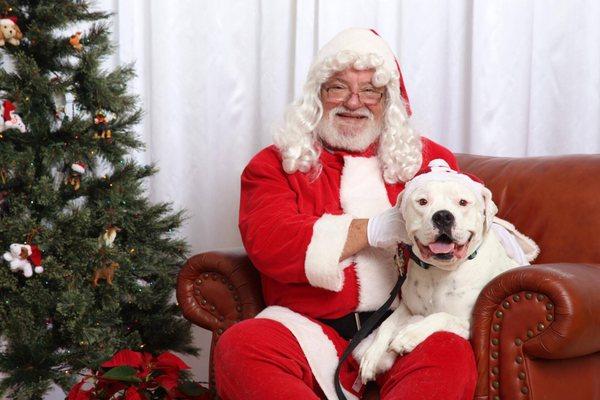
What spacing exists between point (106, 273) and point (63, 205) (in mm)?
251

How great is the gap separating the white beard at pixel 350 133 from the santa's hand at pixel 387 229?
399 mm

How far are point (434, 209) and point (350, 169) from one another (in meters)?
0.59

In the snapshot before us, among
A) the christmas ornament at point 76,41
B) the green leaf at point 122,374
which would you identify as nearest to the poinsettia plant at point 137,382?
the green leaf at point 122,374

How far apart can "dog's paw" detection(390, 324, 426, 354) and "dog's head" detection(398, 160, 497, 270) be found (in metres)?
0.17

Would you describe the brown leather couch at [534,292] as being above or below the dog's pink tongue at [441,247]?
below

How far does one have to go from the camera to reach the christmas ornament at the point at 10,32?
85.1 inches

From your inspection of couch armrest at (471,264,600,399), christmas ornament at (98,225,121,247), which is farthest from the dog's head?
christmas ornament at (98,225,121,247)

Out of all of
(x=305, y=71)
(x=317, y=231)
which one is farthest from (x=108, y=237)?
(x=305, y=71)

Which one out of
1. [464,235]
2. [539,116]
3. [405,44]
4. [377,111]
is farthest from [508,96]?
[464,235]

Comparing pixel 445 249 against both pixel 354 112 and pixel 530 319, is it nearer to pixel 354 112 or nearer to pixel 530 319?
pixel 530 319

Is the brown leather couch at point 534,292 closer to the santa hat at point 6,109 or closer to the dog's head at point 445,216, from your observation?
the dog's head at point 445,216

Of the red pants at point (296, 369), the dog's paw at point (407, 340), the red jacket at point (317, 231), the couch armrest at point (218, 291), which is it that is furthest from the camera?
the couch armrest at point (218, 291)

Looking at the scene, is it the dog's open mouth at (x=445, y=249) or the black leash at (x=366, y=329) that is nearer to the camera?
the dog's open mouth at (x=445, y=249)

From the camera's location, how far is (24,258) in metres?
2.18
